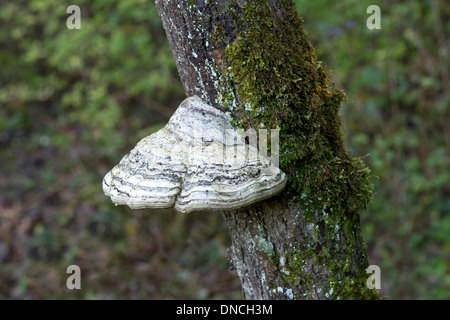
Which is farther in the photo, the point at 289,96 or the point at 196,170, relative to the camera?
the point at 289,96

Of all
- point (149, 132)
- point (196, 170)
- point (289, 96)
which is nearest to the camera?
point (196, 170)

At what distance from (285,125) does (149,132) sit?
14.1 feet

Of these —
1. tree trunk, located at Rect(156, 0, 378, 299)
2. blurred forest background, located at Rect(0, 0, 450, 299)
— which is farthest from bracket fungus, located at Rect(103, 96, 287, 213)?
blurred forest background, located at Rect(0, 0, 450, 299)

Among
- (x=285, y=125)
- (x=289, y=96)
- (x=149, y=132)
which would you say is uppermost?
(x=149, y=132)

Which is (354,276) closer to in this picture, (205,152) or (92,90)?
(205,152)

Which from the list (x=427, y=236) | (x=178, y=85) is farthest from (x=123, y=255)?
(x=427, y=236)

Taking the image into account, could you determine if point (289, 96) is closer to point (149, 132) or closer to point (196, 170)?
point (196, 170)

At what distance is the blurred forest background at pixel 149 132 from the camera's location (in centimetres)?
550

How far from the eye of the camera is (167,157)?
1969mm

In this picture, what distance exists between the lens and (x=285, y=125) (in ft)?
6.63

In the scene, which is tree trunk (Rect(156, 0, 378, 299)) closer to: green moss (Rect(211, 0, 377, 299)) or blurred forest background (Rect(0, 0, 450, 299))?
green moss (Rect(211, 0, 377, 299))

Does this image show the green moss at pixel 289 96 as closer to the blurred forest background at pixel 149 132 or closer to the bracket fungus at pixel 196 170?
the bracket fungus at pixel 196 170

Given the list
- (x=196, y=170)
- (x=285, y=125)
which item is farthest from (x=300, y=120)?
(x=196, y=170)

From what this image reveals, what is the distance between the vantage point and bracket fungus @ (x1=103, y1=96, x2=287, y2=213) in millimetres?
1844
